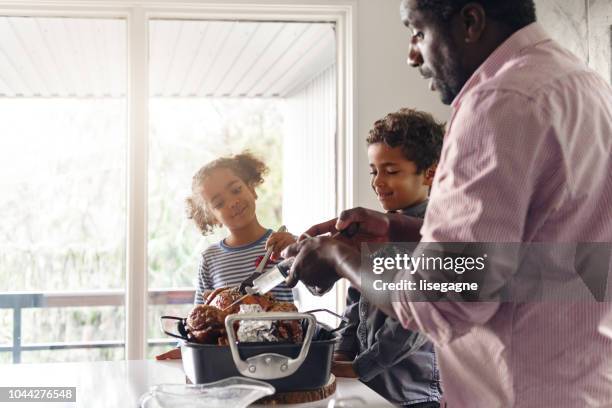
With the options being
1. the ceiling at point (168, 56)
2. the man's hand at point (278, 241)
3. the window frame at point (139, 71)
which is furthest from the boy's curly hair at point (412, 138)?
the ceiling at point (168, 56)

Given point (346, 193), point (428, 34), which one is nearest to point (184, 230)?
point (346, 193)

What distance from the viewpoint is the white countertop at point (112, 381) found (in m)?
1.23

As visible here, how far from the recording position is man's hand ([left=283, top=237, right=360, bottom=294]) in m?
1.04

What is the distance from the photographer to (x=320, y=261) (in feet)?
3.52

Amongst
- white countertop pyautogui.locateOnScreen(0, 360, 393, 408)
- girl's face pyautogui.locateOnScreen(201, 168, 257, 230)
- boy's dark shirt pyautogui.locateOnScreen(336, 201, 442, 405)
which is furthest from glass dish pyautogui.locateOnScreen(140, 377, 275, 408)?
girl's face pyautogui.locateOnScreen(201, 168, 257, 230)

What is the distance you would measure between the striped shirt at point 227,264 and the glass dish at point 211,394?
112cm

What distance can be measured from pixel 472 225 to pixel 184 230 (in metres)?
1.94

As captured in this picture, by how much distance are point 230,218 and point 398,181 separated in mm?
818

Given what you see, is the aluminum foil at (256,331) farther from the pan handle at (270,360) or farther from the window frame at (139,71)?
the window frame at (139,71)

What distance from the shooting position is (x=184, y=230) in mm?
2662

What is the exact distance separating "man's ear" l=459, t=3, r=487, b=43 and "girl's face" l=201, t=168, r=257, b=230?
1563 millimetres

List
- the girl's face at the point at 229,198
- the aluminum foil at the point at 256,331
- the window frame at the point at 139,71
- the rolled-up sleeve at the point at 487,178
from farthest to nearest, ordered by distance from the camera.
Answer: the window frame at the point at 139,71
the girl's face at the point at 229,198
the aluminum foil at the point at 256,331
the rolled-up sleeve at the point at 487,178

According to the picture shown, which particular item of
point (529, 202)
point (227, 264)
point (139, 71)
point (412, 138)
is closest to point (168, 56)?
point (139, 71)

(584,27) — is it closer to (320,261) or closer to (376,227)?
(376,227)
